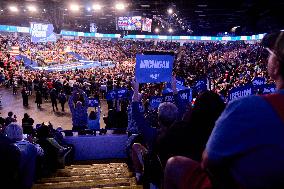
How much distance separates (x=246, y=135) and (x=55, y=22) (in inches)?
1103

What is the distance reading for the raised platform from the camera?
372 inches

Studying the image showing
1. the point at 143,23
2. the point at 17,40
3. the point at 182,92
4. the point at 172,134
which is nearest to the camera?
the point at 172,134

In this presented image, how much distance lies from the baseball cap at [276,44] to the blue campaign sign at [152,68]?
21.4 ft

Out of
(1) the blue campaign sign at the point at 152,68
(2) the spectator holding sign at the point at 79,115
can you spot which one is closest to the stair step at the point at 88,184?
(1) the blue campaign sign at the point at 152,68

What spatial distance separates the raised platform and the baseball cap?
8095 millimetres

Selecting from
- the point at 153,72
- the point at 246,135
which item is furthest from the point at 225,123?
the point at 153,72

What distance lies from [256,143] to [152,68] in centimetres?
710

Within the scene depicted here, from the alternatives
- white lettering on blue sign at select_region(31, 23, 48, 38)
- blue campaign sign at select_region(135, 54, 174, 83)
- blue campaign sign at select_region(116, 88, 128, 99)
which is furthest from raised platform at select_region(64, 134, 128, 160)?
white lettering on blue sign at select_region(31, 23, 48, 38)

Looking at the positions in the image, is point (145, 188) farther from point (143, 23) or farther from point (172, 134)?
point (143, 23)

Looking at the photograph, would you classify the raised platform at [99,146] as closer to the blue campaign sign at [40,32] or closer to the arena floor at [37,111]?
the arena floor at [37,111]

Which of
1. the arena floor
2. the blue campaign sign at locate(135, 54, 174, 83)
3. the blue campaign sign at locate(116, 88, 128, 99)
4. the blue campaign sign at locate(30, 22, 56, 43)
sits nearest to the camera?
the blue campaign sign at locate(135, 54, 174, 83)

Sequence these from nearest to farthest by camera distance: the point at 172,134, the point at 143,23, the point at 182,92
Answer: the point at 172,134 → the point at 182,92 → the point at 143,23

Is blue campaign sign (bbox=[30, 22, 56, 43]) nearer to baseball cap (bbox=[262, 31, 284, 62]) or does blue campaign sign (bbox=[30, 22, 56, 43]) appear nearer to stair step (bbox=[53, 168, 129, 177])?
stair step (bbox=[53, 168, 129, 177])

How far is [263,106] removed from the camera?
137cm
